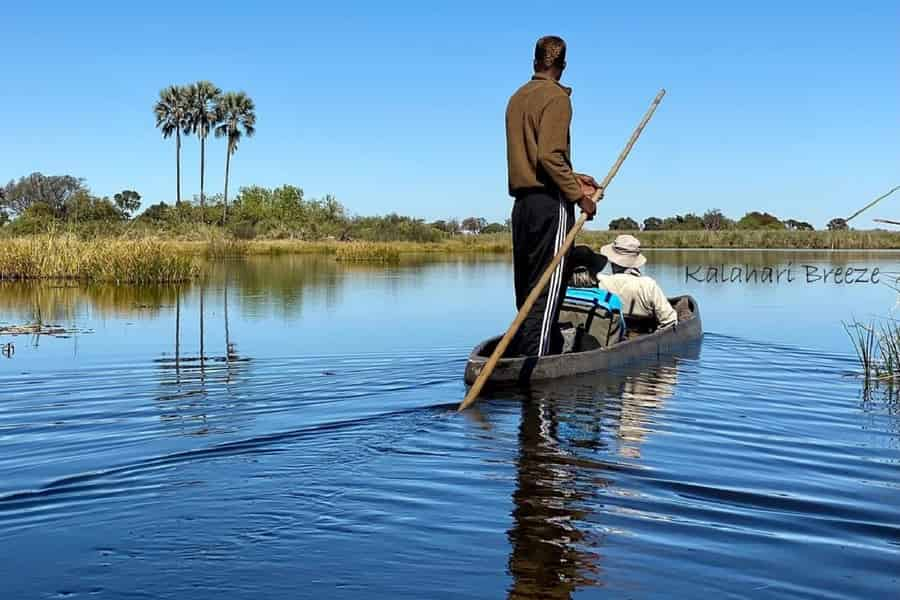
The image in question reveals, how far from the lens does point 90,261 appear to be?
2322 cm

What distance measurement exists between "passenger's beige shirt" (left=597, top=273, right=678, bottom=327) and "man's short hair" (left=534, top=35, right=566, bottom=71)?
3.06m

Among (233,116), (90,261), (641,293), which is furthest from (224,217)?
(641,293)

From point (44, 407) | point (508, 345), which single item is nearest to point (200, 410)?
point (44, 407)

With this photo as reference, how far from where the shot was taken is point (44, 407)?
24.0 feet

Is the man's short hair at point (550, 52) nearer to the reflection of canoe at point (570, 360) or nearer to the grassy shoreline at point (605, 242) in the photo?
the reflection of canoe at point (570, 360)

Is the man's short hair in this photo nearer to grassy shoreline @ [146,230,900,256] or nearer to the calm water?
the calm water

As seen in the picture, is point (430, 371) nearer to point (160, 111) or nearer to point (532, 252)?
point (532, 252)

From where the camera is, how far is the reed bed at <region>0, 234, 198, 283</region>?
76.1 feet

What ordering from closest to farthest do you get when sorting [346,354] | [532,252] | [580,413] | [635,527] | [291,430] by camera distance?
[635,527] < [291,430] < [580,413] < [532,252] < [346,354]

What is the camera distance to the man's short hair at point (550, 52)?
7957 millimetres

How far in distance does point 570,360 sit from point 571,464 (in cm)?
300

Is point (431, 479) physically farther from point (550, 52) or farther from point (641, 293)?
point (641, 293)

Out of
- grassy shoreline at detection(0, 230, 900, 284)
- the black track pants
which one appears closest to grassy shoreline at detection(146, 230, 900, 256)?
grassy shoreline at detection(0, 230, 900, 284)

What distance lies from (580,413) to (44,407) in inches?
156
